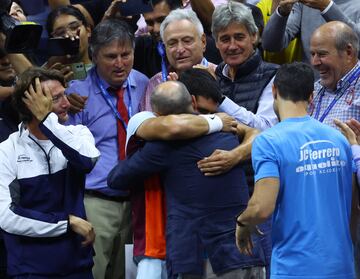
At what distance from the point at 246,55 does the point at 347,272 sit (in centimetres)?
202

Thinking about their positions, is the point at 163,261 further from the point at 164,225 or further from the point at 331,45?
the point at 331,45

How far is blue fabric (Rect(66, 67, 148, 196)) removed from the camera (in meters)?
6.28

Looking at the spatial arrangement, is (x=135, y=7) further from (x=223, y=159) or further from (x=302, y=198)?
(x=302, y=198)

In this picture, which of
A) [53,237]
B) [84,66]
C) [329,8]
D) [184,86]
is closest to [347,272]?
[184,86]

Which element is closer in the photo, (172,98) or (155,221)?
(172,98)

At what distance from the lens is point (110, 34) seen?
654cm

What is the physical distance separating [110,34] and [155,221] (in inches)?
61.1

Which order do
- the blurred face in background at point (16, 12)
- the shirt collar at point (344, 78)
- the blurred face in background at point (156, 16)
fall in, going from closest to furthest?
the shirt collar at point (344, 78) → the blurred face in background at point (156, 16) → the blurred face in background at point (16, 12)

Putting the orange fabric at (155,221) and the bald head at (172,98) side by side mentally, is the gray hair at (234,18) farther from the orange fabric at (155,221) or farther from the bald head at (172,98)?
the orange fabric at (155,221)

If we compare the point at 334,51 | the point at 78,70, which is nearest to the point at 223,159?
the point at 334,51

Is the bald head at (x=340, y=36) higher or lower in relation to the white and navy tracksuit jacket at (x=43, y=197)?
higher

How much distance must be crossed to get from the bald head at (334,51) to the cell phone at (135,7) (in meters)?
1.42

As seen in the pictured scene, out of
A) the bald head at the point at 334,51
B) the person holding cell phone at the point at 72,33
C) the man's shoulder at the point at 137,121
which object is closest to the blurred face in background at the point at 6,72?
the person holding cell phone at the point at 72,33

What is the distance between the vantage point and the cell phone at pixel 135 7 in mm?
6973
